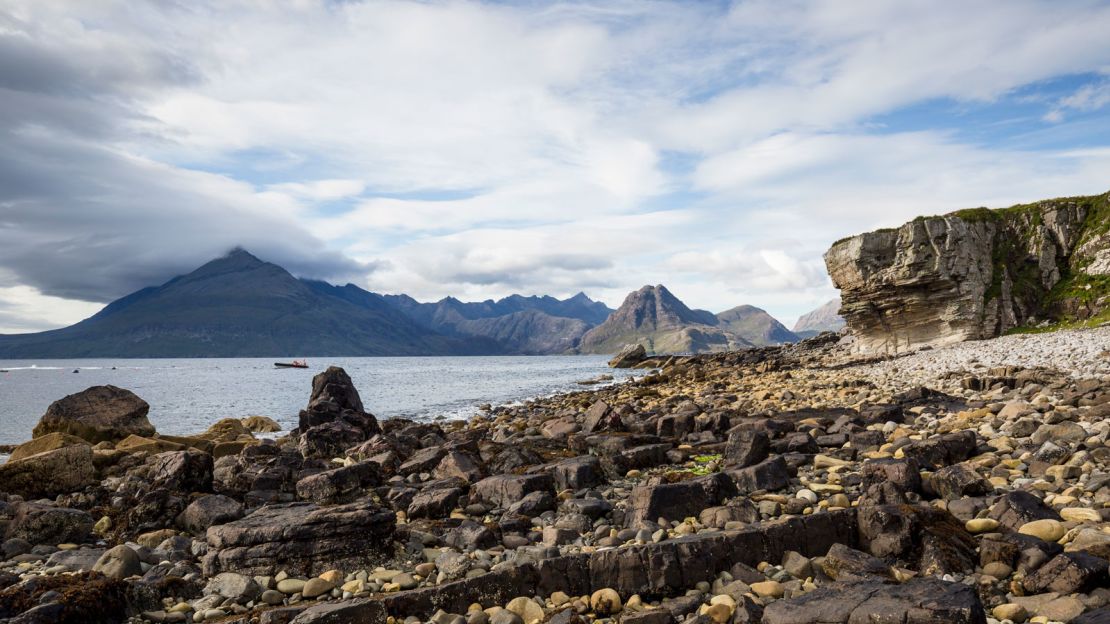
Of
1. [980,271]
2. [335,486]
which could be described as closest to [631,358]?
[980,271]

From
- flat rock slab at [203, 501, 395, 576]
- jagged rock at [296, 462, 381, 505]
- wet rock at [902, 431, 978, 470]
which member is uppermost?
wet rock at [902, 431, 978, 470]

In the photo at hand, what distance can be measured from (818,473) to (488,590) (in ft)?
27.7

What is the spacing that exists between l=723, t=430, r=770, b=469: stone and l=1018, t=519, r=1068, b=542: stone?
19.9 feet

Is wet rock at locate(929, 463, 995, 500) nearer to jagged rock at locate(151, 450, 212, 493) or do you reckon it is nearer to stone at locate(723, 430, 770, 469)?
stone at locate(723, 430, 770, 469)

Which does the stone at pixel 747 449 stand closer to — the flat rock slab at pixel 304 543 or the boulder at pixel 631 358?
the flat rock slab at pixel 304 543

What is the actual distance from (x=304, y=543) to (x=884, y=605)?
Answer: 24.8 ft

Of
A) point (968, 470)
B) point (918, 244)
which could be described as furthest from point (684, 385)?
point (968, 470)

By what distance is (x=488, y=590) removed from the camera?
802 cm

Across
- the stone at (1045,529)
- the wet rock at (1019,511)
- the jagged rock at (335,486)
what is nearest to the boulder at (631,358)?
the jagged rock at (335,486)

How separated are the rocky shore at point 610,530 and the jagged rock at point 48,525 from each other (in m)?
0.03

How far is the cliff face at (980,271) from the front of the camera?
49625 mm

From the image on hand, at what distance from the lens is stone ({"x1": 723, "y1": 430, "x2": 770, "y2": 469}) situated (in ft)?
47.5

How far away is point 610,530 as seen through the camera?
34.2 ft

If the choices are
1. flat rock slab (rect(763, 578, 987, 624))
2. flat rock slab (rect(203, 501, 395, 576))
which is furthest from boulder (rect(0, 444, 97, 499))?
flat rock slab (rect(763, 578, 987, 624))
